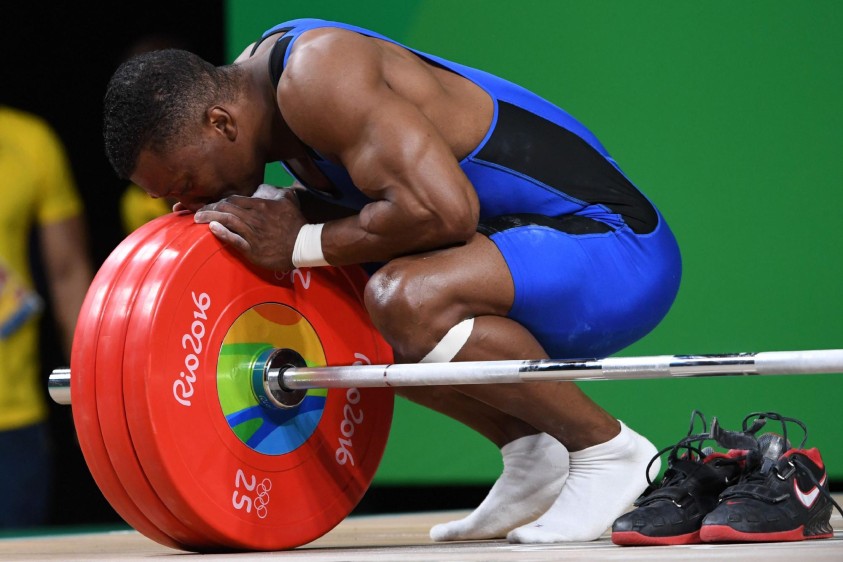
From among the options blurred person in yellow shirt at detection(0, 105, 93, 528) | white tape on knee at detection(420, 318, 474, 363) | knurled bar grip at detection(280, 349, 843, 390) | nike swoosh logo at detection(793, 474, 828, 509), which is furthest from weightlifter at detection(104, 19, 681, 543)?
blurred person in yellow shirt at detection(0, 105, 93, 528)

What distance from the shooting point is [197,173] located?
204 cm

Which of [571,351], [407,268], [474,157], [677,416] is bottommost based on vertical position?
[677,416]

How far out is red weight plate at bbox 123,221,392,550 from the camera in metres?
1.87

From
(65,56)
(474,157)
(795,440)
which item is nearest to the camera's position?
(474,157)

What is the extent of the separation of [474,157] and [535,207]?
0.52 ft

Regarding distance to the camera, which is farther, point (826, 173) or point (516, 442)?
point (826, 173)

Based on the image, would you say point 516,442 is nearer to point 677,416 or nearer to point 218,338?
point 218,338

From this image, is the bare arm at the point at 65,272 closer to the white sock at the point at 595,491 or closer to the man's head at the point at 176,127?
the man's head at the point at 176,127

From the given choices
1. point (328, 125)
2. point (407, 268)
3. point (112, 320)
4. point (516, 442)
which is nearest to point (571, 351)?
point (516, 442)

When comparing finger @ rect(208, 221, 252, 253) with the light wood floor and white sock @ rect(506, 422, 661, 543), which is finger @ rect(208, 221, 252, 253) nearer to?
the light wood floor

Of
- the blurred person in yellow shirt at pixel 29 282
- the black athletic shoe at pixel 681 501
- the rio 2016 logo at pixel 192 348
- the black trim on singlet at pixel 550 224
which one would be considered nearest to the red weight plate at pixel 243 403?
the rio 2016 logo at pixel 192 348

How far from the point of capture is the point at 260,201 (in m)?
2.08

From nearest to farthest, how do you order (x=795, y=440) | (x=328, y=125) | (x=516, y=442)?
(x=328, y=125), (x=516, y=442), (x=795, y=440)

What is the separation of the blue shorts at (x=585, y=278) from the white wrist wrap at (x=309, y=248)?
298 millimetres
